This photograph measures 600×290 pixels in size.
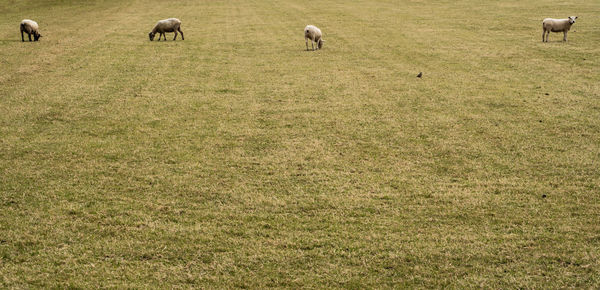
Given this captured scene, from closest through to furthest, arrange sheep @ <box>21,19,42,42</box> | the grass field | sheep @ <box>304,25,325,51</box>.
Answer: the grass field < sheep @ <box>304,25,325,51</box> < sheep @ <box>21,19,42,42</box>

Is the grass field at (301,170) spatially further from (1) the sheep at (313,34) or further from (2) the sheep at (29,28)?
(2) the sheep at (29,28)

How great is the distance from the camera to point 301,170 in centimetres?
898

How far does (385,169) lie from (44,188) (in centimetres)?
631

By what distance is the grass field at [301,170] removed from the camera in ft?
20.1

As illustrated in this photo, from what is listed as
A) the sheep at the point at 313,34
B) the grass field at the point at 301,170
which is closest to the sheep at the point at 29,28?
the grass field at the point at 301,170

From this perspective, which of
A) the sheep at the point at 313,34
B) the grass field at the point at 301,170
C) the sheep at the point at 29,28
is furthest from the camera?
the sheep at the point at 29,28

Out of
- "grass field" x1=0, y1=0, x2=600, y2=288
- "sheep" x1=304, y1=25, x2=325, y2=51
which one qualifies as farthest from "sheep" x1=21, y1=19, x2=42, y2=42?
"sheep" x1=304, y1=25, x2=325, y2=51

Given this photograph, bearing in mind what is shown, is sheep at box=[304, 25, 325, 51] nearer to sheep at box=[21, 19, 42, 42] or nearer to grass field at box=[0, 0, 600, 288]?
grass field at box=[0, 0, 600, 288]

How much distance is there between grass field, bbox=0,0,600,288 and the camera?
6141 mm

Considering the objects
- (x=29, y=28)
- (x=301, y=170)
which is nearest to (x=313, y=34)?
(x=301, y=170)

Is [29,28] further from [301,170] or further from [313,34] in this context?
[301,170]

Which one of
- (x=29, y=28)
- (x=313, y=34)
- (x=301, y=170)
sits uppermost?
(x=29, y=28)

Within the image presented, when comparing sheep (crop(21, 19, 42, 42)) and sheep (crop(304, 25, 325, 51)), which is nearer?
sheep (crop(304, 25, 325, 51))

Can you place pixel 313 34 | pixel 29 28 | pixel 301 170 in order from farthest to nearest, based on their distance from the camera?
pixel 29 28, pixel 313 34, pixel 301 170
